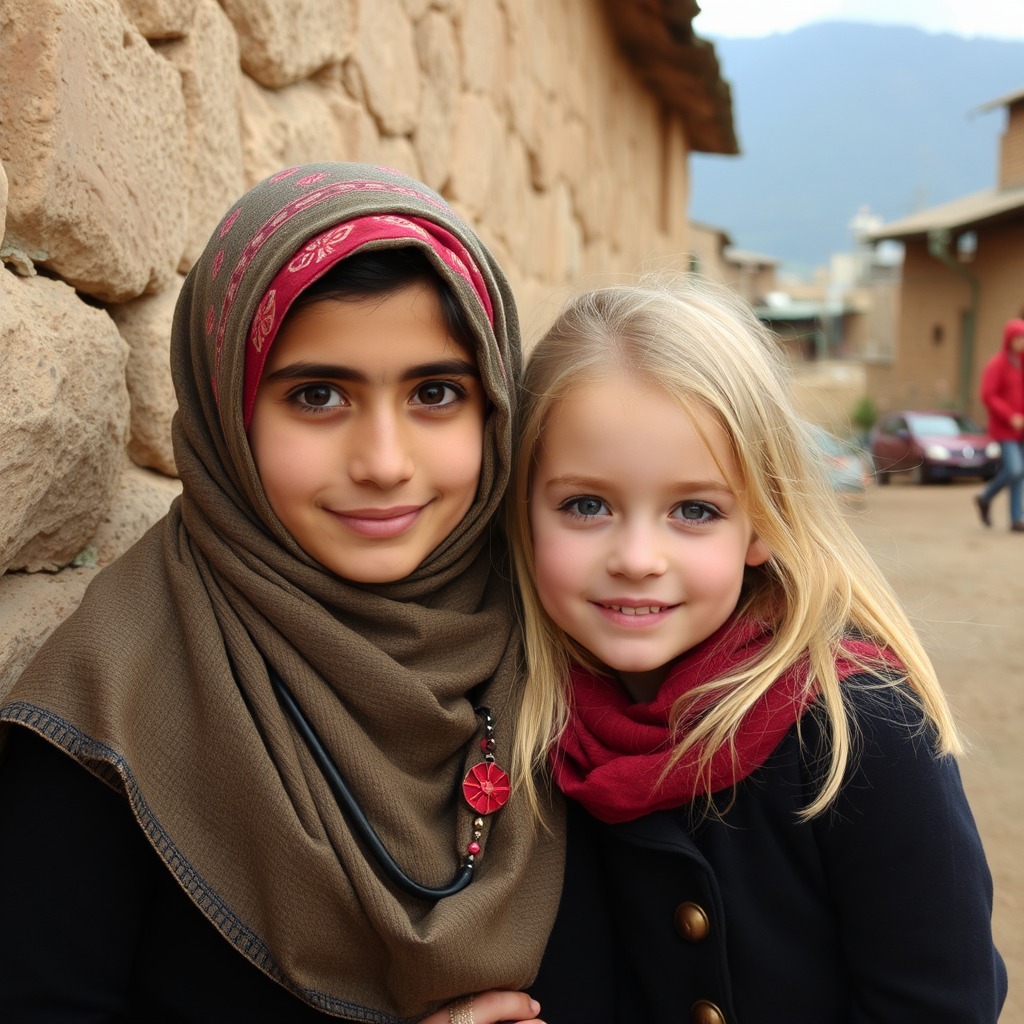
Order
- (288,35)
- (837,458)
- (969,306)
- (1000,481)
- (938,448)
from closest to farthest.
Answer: (837,458) → (288,35) → (1000,481) → (938,448) → (969,306)

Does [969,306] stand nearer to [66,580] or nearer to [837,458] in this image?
[837,458]

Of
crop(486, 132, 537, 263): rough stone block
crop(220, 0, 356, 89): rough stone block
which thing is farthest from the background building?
crop(220, 0, 356, 89): rough stone block

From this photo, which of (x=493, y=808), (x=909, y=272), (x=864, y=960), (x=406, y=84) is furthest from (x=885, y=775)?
(x=909, y=272)

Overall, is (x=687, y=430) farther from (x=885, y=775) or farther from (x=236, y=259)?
(x=236, y=259)

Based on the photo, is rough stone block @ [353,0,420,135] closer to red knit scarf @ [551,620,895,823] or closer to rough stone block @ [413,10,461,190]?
rough stone block @ [413,10,461,190]

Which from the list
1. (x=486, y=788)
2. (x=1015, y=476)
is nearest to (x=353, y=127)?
(x=486, y=788)

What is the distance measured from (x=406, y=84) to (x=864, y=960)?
2233mm

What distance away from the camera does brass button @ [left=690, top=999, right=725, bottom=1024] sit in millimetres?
1193

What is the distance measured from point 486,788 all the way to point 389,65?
186 cm

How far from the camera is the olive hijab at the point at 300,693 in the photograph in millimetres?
1041

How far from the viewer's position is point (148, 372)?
1467 millimetres

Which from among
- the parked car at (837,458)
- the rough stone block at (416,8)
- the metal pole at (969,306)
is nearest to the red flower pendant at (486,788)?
the parked car at (837,458)

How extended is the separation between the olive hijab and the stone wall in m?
0.12

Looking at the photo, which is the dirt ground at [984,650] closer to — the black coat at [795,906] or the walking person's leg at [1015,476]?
the black coat at [795,906]
